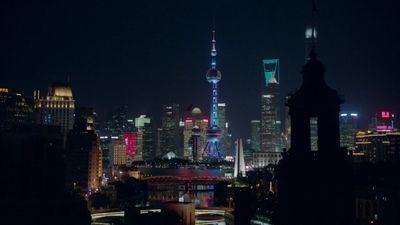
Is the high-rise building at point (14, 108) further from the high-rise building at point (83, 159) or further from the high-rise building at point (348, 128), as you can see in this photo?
the high-rise building at point (348, 128)

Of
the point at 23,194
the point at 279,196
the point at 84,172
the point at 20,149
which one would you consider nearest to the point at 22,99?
the point at 84,172

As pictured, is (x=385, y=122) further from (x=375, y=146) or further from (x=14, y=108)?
(x=14, y=108)

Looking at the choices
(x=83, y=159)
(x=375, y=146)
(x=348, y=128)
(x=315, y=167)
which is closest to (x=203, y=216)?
(x=83, y=159)

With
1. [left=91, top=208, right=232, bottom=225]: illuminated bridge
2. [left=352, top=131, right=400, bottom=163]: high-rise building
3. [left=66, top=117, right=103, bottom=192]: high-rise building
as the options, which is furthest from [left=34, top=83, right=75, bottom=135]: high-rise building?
[left=352, top=131, right=400, bottom=163]: high-rise building

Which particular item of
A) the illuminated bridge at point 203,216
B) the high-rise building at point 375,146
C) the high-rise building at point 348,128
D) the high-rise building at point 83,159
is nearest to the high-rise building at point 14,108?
the high-rise building at point 83,159

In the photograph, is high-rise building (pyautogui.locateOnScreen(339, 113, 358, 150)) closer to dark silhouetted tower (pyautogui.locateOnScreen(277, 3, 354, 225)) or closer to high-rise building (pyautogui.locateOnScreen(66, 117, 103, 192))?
high-rise building (pyautogui.locateOnScreen(66, 117, 103, 192))
